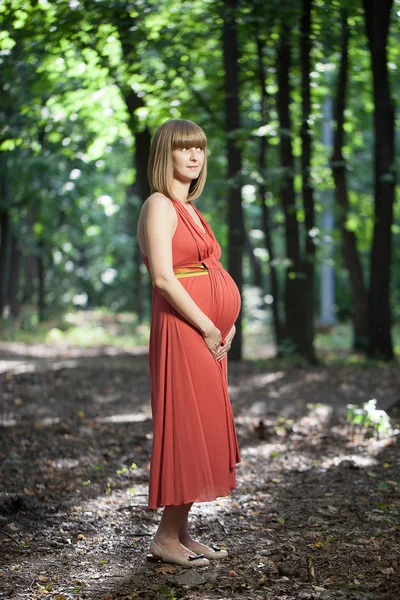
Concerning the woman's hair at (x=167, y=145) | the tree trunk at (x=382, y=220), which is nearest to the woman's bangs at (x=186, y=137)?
the woman's hair at (x=167, y=145)

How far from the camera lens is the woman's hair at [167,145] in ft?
13.3

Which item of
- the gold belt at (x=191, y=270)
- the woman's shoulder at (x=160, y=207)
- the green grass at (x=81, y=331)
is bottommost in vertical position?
the green grass at (x=81, y=331)

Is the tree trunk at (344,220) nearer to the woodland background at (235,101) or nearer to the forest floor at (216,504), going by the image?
the woodland background at (235,101)

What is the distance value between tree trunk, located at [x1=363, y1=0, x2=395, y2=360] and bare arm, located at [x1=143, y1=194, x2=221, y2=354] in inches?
341

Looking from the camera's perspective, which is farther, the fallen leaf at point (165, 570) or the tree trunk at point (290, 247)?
the tree trunk at point (290, 247)

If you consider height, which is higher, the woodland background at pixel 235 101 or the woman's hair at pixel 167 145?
the woman's hair at pixel 167 145

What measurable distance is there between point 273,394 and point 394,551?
240 inches

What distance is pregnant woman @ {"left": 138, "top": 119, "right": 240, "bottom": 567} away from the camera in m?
3.97

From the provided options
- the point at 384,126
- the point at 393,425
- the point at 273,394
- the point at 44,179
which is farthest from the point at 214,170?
the point at 393,425

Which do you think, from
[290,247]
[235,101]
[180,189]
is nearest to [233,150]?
[235,101]

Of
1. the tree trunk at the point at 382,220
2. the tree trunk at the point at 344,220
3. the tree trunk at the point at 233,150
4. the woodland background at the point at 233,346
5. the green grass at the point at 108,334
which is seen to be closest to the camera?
the woodland background at the point at 233,346

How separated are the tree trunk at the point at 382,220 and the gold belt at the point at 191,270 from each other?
8517 mm

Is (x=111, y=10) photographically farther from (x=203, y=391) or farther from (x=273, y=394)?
(x=203, y=391)

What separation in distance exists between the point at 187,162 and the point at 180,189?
0.49 ft
